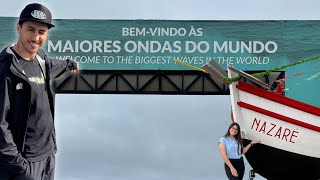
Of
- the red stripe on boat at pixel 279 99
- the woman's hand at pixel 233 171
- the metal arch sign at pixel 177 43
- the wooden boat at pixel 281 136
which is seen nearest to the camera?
the woman's hand at pixel 233 171

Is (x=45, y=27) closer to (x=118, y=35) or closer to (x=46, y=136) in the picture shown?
(x=46, y=136)

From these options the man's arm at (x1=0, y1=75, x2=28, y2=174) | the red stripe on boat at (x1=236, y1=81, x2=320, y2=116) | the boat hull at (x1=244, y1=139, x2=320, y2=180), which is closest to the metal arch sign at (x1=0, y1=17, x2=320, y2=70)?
the red stripe on boat at (x1=236, y1=81, x2=320, y2=116)

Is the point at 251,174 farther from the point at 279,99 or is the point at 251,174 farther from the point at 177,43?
the point at 177,43

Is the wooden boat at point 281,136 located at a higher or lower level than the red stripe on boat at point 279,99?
lower

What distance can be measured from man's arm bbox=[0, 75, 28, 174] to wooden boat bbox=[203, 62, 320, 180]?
7.95 meters

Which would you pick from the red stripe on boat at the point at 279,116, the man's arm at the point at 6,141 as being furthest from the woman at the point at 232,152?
the man's arm at the point at 6,141

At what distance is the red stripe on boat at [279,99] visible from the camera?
9.99 m

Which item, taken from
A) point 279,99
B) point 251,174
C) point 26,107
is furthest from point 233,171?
point 26,107

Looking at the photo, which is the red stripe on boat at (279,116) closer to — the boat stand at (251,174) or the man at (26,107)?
the boat stand at (251,174)

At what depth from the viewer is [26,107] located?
8.00ft

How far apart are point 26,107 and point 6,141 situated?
0.18 m

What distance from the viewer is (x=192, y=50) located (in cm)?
2586

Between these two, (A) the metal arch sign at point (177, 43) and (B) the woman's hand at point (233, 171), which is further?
(A) the metal arch sign at point (177, 43)

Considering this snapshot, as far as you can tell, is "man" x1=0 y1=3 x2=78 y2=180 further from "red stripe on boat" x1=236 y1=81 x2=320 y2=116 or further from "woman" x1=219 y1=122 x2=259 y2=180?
"red stripe on boat" x1=236 y1=81 x2=320 y2=116
